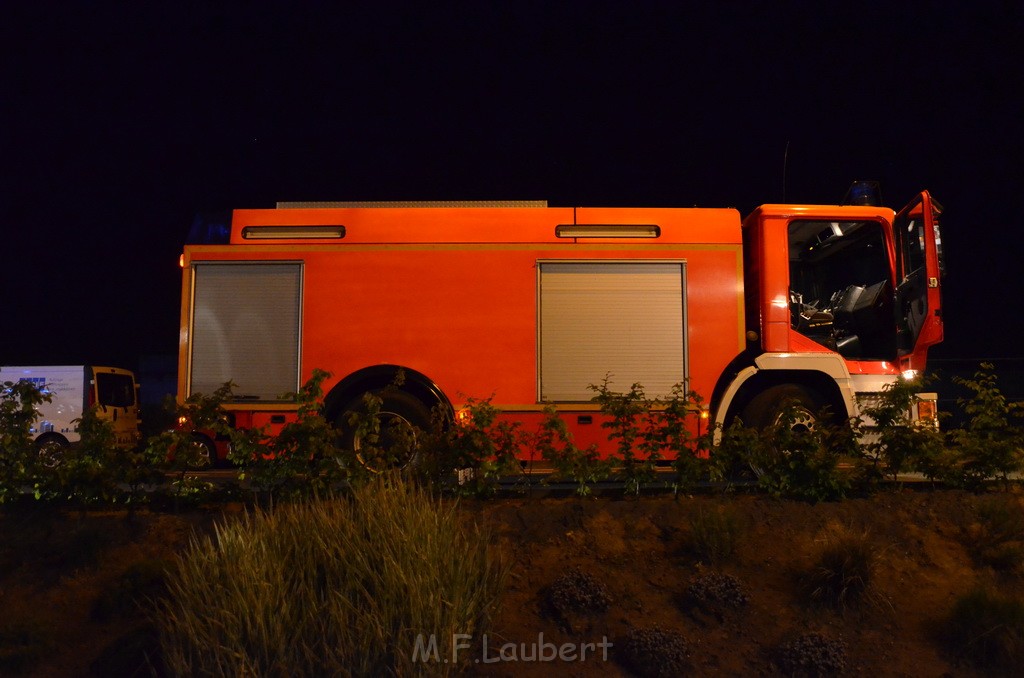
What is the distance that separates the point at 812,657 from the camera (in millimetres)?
3930

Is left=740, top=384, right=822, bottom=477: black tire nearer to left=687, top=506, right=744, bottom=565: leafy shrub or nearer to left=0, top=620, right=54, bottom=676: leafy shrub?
left=687, top=506, right=744, bottom=565: leafy shrub

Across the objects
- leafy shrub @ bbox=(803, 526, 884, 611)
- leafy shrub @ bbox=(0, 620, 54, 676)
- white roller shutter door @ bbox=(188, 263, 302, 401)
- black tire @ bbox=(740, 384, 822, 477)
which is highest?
white roller shutter door @ bbox=(188, 263, 302, 401)

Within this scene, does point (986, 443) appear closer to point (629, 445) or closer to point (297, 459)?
point (629, 445)

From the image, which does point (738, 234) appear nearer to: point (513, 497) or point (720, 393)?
point (720, 393)

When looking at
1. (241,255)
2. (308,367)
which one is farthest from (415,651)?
(241,255)

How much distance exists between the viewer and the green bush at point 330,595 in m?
3.85

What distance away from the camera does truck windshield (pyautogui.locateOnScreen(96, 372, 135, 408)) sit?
1675cm

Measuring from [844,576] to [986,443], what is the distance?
2.10 m

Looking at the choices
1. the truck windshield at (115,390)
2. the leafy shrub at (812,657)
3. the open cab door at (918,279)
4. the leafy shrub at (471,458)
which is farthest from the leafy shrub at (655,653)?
the truck windshield at (115,390)

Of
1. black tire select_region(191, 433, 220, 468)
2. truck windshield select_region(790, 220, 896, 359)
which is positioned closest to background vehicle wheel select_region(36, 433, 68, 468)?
black tire select_region(191, 433, 220, 468)

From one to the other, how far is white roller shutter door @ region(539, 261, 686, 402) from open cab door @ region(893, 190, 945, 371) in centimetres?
225

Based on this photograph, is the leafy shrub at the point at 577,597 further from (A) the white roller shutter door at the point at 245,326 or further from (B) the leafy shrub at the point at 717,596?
(A) the white roller shutter door at the point at 245,326

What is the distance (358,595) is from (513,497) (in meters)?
2.07

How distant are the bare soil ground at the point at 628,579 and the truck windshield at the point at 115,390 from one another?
12.0m
